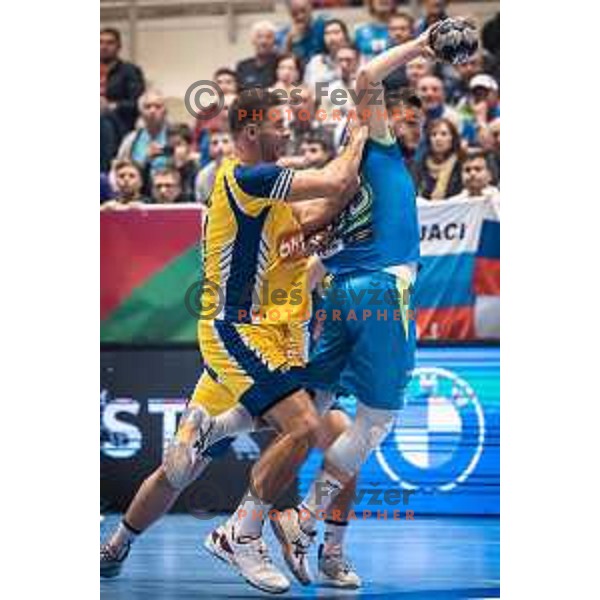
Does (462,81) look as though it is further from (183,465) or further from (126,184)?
(183,465)

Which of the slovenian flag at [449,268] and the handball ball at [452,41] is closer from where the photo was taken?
the handball ball at [452,41]

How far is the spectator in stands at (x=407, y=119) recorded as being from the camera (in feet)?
23.1

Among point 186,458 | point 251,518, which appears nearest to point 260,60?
point 186,458

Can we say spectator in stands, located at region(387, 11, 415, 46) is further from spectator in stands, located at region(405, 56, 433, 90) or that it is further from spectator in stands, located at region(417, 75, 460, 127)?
spectator in stands, located at region(417, 75, 460, 127)

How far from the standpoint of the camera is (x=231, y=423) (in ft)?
22.4

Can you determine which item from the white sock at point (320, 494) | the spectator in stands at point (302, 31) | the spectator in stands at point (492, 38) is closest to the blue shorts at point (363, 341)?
the white sock at point (320, 494)

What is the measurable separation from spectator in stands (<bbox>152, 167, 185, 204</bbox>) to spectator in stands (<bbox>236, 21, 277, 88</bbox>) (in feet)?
1.84

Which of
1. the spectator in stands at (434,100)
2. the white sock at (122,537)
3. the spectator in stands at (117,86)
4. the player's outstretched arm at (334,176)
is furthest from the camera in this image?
the spectator in stands at (434,100)

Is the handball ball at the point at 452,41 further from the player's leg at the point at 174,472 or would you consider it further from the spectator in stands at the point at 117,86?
the player's leg at the point at 174,472
